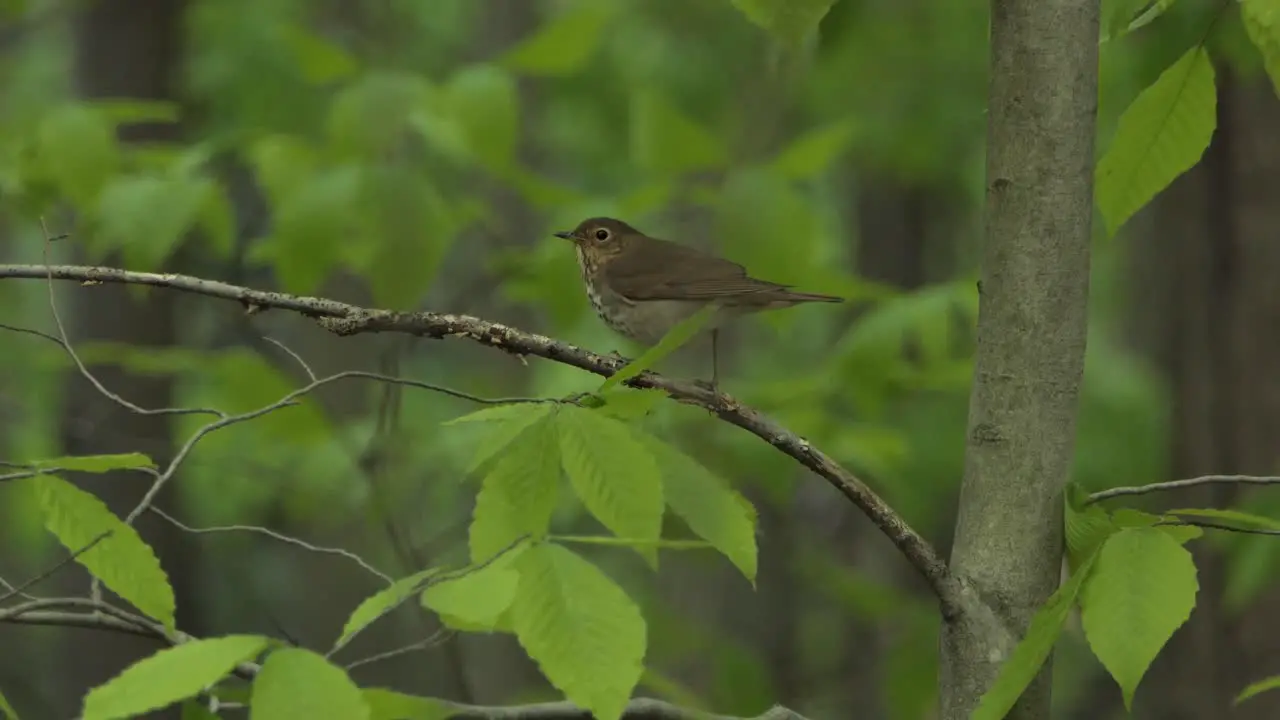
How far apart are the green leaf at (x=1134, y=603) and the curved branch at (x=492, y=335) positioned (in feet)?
0.90

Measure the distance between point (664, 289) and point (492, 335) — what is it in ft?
6.91

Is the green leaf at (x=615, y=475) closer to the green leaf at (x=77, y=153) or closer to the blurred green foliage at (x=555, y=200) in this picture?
the blurred green foliage at (x=555, y=200)

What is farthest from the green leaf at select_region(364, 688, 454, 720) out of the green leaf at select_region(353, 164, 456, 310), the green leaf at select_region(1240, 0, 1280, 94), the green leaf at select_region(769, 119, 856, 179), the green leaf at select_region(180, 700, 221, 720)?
the green leaf at select_region(769, 119, 856, 179)

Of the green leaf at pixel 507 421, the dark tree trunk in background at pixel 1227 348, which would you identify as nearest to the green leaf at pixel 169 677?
the green leaf at pixel 507 421

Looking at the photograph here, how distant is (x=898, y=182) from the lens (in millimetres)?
10469

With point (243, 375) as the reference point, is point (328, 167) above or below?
above

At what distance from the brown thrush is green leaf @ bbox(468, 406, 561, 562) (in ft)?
6.26

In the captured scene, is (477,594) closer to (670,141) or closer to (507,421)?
(507,421)

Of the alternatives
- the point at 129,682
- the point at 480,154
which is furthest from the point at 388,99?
the point at 129,682

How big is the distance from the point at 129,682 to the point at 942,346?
10.3 ft

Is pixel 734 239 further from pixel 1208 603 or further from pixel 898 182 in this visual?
pixel 898 182

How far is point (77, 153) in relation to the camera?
12.7 feet

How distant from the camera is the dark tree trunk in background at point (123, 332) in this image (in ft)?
19.9

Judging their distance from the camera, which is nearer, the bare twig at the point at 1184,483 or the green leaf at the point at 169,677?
the green leaf at the point at 169,677
